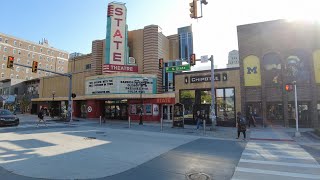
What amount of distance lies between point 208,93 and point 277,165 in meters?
17.3

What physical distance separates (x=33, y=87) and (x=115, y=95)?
3133cm

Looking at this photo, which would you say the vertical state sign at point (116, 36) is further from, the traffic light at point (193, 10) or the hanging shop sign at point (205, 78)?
the traffic light at point (193, 10)

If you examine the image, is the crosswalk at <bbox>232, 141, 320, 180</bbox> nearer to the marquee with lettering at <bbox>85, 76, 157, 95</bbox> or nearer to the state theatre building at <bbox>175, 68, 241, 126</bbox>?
the state theatre building at <bbox>175, 68, 241, 126</bbox>

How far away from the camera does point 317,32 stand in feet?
73.4

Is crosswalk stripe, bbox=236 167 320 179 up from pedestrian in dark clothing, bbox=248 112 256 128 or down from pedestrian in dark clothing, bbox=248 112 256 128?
down

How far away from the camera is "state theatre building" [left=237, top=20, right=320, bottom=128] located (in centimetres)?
2206

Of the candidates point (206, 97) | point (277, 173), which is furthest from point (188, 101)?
point (277, 173)

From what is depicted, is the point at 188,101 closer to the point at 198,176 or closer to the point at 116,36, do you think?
the point at 116,36

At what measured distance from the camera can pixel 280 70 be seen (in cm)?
2330

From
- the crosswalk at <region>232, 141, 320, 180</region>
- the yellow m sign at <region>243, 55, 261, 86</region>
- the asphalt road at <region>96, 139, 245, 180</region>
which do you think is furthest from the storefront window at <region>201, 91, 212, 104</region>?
the asphalt road at <region>96, 139, 245, 180</region>

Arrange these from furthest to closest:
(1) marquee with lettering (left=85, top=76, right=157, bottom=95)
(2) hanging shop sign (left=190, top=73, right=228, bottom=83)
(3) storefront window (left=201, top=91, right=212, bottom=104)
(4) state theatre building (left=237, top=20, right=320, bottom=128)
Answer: (1) marquee with lettering (left=85, top=76, right=157, bottom=95)
(3) storefront window (left=201, top=91, right=212, bottom=104)
(2) hanging shop sign (left=190, top=73, right=228, bottom=83)
(4) state theatre building (left=237, top=20, right=320, bottom=128)

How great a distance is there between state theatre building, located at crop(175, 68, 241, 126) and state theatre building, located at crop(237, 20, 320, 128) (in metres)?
0.90

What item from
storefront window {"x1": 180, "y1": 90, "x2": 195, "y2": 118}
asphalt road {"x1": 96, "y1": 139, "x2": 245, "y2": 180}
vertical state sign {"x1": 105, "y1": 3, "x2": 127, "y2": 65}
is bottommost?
asphalt road {"x1": 96, "y1": 139, "x2": 245, "y2": 180}

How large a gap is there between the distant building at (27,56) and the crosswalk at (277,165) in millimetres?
81723
